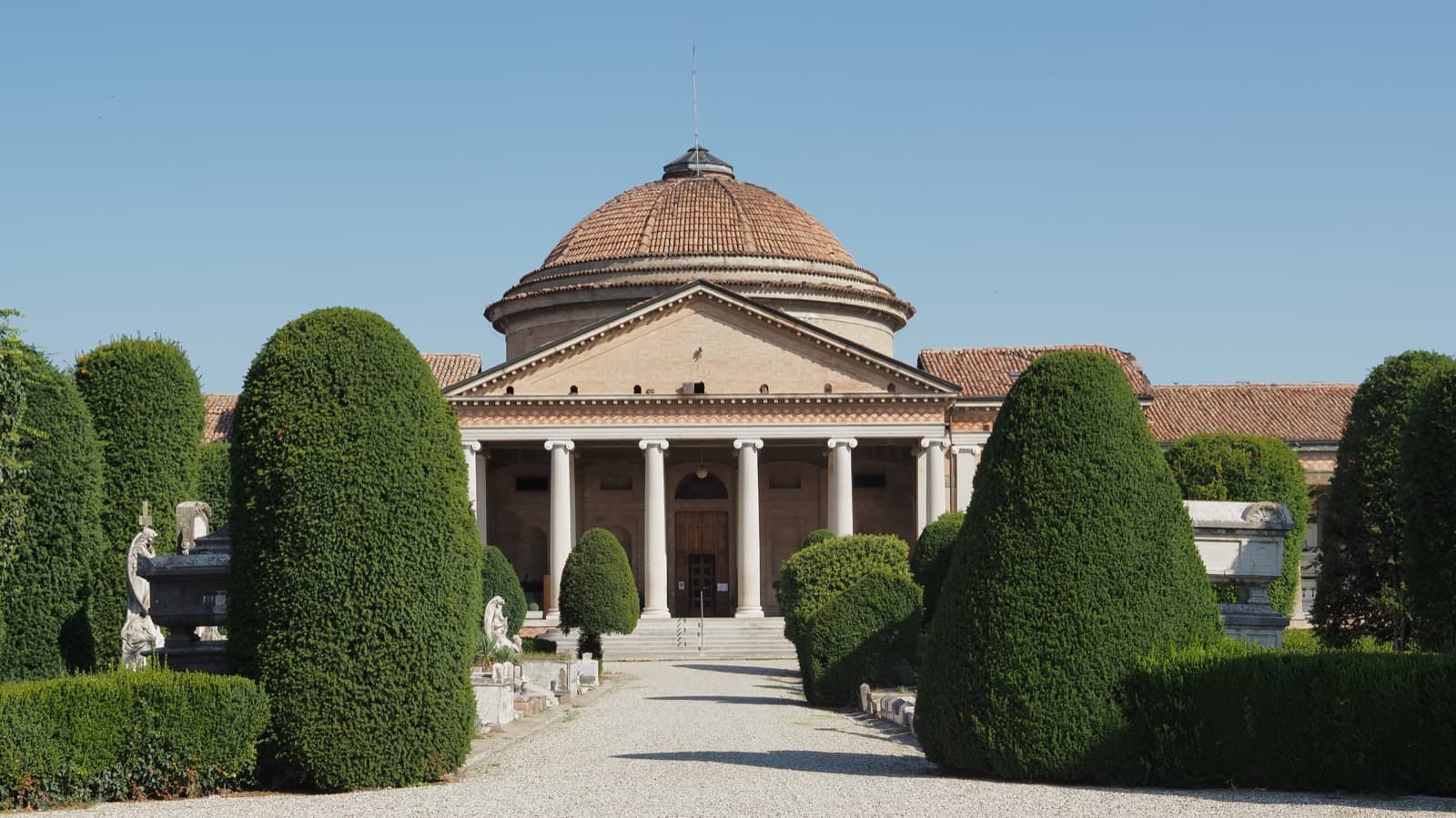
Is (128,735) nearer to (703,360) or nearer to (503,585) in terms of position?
(503,585)

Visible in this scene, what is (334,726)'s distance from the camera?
14570mm

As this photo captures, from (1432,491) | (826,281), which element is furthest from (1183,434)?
(1432,491)

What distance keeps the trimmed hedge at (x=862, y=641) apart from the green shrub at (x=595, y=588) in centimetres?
1682

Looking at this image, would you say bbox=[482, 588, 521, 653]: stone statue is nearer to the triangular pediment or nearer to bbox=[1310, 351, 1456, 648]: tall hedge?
bbox=[1310, 351, 1456, 648]: tall hedge

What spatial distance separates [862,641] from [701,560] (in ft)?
114

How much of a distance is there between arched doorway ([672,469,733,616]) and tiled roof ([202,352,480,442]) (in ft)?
30.6

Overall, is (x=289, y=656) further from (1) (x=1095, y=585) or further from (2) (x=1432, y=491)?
(2) (x=1432, y=491)

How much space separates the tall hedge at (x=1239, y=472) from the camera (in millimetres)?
43469

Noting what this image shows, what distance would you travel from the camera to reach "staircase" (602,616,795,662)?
155ft

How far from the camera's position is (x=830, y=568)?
3144 cm

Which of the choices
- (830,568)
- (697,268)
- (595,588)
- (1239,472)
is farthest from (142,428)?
(697,268)

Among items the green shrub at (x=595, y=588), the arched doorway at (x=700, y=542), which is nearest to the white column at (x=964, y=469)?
the arched doorway at (x=700, y=542)

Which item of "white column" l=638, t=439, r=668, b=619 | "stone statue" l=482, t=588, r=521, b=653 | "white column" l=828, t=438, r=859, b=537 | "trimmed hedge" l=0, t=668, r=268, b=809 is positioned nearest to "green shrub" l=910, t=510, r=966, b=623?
"stone statue" l=482, t=588, r=521, b=653

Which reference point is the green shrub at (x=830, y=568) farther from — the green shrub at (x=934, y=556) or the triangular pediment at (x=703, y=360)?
the triangular pediment at (x=703, y=360)
